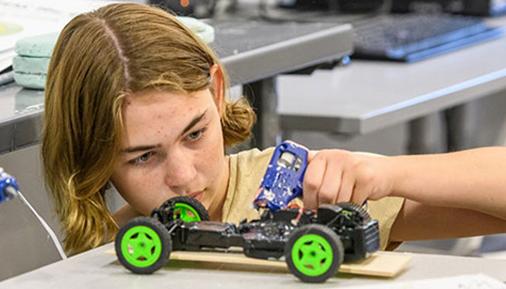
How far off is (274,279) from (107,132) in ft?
1.36

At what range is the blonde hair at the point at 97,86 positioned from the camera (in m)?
1.43

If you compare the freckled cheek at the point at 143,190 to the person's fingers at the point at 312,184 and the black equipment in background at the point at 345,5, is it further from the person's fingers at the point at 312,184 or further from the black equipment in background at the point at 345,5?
the black equipment in background at the point at 345,5

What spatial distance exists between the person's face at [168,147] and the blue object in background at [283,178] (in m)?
0.16

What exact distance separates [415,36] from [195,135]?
68.4 inches

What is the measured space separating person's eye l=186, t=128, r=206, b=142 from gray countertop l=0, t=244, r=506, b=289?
30 cm

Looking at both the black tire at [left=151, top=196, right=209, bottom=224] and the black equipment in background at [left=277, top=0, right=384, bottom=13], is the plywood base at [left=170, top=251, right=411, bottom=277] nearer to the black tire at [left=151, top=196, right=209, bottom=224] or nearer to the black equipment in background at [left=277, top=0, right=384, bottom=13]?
the black tire at [left=151, top=196, right=209, bottom=224]

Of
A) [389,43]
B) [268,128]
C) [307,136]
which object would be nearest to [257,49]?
[268,128]

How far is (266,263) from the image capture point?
3.60 ft

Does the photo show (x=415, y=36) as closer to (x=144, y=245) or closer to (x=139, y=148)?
(x=139, y=148)

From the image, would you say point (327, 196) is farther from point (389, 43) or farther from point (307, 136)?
A: point (307, 136)

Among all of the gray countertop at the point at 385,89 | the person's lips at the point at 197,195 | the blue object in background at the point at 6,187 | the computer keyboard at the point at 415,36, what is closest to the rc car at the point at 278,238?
the blue object in background at the point at 6,187

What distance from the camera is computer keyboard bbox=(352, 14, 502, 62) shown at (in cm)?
298

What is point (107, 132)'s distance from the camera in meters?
1.42

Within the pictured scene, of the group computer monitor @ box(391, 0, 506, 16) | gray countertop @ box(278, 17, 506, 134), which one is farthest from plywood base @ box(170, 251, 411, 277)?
computer monitor @ box(391, 0, 506, 16)
